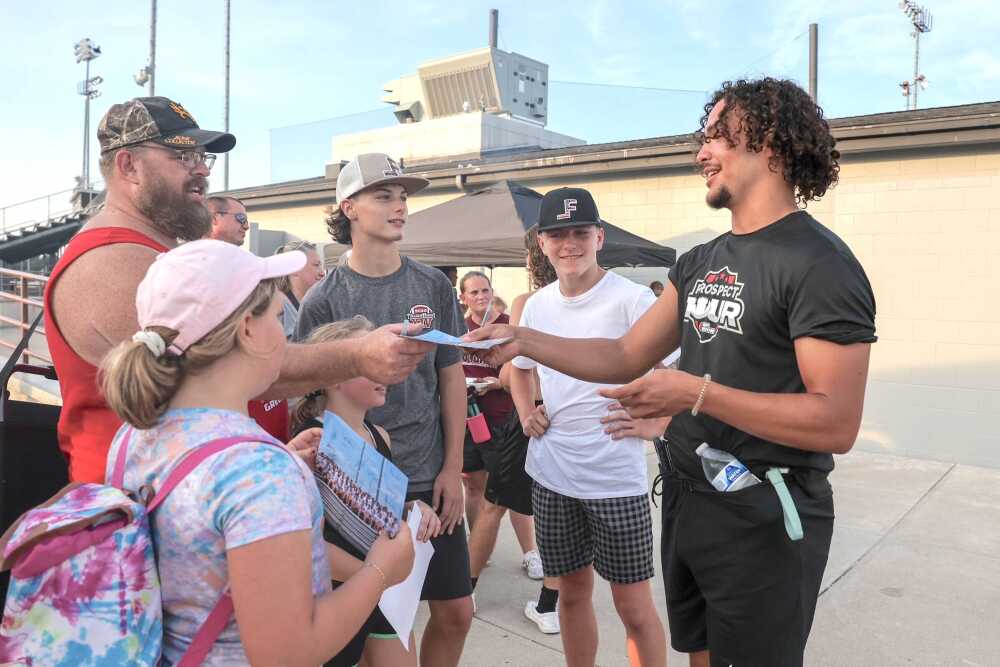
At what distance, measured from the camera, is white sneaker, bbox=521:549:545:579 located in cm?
425

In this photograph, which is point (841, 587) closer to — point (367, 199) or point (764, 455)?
point (764, 455)

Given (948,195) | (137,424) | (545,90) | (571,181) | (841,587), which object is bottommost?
(841,587)

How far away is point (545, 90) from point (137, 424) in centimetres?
1854

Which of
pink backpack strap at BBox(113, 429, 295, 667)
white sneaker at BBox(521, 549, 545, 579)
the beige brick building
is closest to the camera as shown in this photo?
pink backpack strap at BBox(113, 429, 295, 667)

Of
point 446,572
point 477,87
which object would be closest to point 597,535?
point 446,572

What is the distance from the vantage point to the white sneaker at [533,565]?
4.25 meters

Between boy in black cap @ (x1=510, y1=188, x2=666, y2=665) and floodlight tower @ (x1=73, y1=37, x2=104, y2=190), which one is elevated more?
floodlight tower @ (x1=73, y1=37, x2=104, y2=190)

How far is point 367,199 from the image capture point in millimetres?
2861

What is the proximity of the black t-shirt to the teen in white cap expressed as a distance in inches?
38.0

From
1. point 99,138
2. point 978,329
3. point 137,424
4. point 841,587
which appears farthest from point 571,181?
point 137,424

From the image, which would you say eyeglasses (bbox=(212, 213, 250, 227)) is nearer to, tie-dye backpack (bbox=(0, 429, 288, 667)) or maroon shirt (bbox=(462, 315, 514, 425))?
maroon shirt (bbox=(462, 315, 514, 425))

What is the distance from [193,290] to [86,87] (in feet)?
134

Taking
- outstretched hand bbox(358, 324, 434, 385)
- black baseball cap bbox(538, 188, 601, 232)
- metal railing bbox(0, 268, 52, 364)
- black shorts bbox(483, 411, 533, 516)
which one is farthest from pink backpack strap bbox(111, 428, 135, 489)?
metal railing bbox(0, 268, 52, 364)

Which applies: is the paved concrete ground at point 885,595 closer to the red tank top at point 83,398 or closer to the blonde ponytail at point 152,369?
the red tank top at point 83,398
